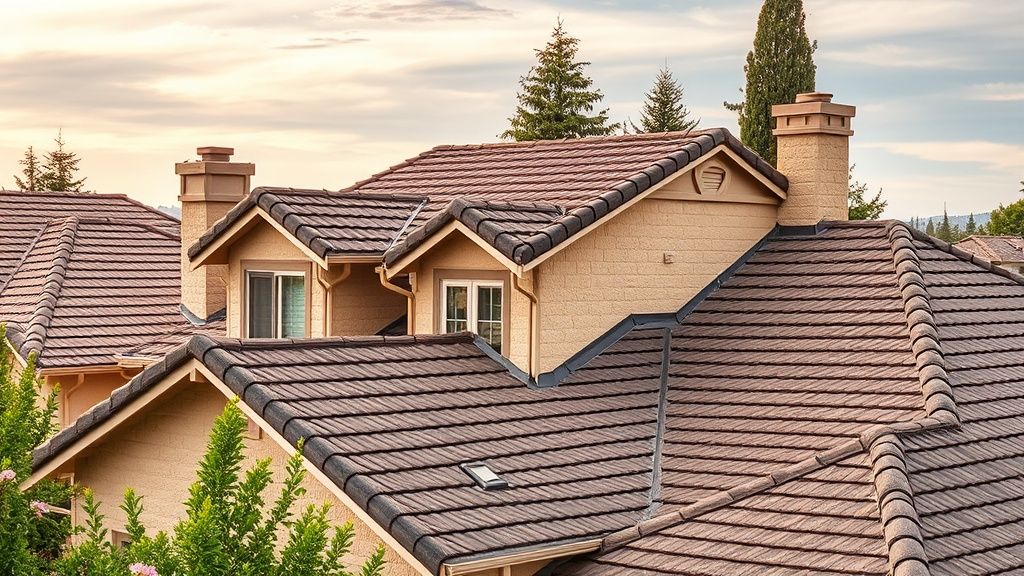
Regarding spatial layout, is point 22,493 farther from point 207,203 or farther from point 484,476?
point 207,203

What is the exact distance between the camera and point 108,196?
97.9 ft

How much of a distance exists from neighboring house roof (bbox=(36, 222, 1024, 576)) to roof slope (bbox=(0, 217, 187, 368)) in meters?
7.56

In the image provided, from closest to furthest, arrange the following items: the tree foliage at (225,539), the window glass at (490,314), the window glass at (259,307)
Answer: the tree foliage at (225,539)
the window glass at (490,314)
the window glass at (259,307)

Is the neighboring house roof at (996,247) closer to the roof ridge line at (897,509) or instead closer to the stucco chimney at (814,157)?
the stucco chimney at (814,157)

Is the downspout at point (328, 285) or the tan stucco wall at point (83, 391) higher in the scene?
the downspout at point (328, 285)

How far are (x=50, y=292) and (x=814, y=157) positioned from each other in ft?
43.1

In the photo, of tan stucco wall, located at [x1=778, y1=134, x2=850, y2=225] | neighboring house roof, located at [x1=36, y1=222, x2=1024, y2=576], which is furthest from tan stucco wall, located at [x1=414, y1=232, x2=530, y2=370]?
tan stucco wall, located at [x1=778, y1=134, x2=850, y2=225]

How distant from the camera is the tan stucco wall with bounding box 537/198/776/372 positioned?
49.5 feet

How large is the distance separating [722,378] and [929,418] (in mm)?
2900

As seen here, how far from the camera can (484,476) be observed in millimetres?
12172

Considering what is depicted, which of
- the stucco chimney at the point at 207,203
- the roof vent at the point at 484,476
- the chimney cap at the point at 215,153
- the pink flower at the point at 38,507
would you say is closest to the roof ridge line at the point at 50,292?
the stucco chimney at the point at 207,203

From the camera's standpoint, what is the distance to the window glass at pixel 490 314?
15.2 m

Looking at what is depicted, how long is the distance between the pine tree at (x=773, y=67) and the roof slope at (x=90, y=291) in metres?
19.9

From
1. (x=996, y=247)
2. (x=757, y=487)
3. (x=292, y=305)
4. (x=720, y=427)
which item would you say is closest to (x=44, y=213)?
(x=292, y=305)
